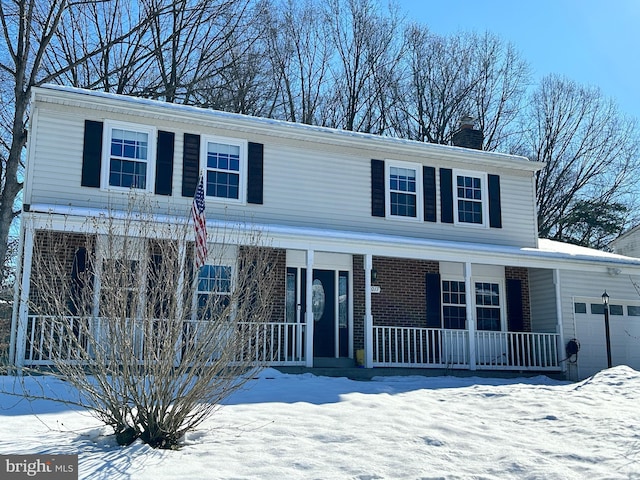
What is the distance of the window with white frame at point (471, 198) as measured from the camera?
619 inches

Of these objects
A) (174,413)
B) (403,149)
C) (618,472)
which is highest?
(403,149)

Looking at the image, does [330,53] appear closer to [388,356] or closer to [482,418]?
[388,356]

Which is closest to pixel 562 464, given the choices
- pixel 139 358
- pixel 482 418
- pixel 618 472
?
pixel 618 472

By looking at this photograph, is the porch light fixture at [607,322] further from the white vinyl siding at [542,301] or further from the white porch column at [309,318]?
the white porch column at [309,318]

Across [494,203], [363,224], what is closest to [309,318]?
[363,224]

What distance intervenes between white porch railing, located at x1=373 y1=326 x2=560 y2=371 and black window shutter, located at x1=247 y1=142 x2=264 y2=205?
12.1 feet

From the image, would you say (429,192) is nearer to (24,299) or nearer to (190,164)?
(190,164)

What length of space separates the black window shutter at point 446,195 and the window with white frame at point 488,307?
68.3 inches

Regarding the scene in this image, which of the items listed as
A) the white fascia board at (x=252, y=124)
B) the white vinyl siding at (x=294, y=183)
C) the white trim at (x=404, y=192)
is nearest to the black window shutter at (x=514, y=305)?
Answer: the white vinyl siding at (x=294, y=183)

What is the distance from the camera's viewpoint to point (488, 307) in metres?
15.5

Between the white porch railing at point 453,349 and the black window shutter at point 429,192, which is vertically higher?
the black window shutter at point 429,192

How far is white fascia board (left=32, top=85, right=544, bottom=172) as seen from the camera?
12555 mm

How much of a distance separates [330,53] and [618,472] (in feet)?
82.7

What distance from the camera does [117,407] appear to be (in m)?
6.09
